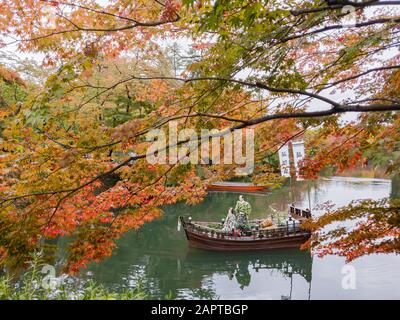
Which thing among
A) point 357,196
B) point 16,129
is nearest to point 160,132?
point 16,129

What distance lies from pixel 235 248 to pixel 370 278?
4518 millimetres

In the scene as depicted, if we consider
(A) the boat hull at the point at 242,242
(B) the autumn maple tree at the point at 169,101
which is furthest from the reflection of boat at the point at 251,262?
(B) the autumn maple tree at the point at 169,101

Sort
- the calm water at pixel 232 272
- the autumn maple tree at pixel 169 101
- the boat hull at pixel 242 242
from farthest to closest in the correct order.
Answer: the boat hull at pixel 242 242, the calm water at pixel 232 272, the autumn maple tree at pixel 169 101

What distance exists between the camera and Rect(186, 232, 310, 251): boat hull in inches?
498

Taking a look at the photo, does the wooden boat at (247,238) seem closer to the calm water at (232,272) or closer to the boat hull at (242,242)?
the boat hull at (242,242)

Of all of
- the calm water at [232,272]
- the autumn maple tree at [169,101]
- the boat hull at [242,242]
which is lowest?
the calm water at [232,272]

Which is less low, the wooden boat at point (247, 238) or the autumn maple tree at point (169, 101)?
the autumn maple tree at point (169, 101)

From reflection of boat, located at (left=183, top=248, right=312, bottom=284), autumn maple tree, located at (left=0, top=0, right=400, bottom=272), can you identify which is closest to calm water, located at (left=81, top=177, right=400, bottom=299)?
reflection of boat, located at (left=183, top=248, right=312, bottom=284)

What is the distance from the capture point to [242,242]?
12.7 metres

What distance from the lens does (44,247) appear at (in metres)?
3.73

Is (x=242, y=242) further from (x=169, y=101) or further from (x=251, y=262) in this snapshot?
(x=169, y=101)

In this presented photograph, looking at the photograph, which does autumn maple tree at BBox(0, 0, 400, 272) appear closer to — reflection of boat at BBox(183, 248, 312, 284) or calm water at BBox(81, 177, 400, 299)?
calm water at BBox(81, 177, 400, 299)

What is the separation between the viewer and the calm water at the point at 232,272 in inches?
376

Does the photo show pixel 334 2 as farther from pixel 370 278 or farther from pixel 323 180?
pixel 323 180
